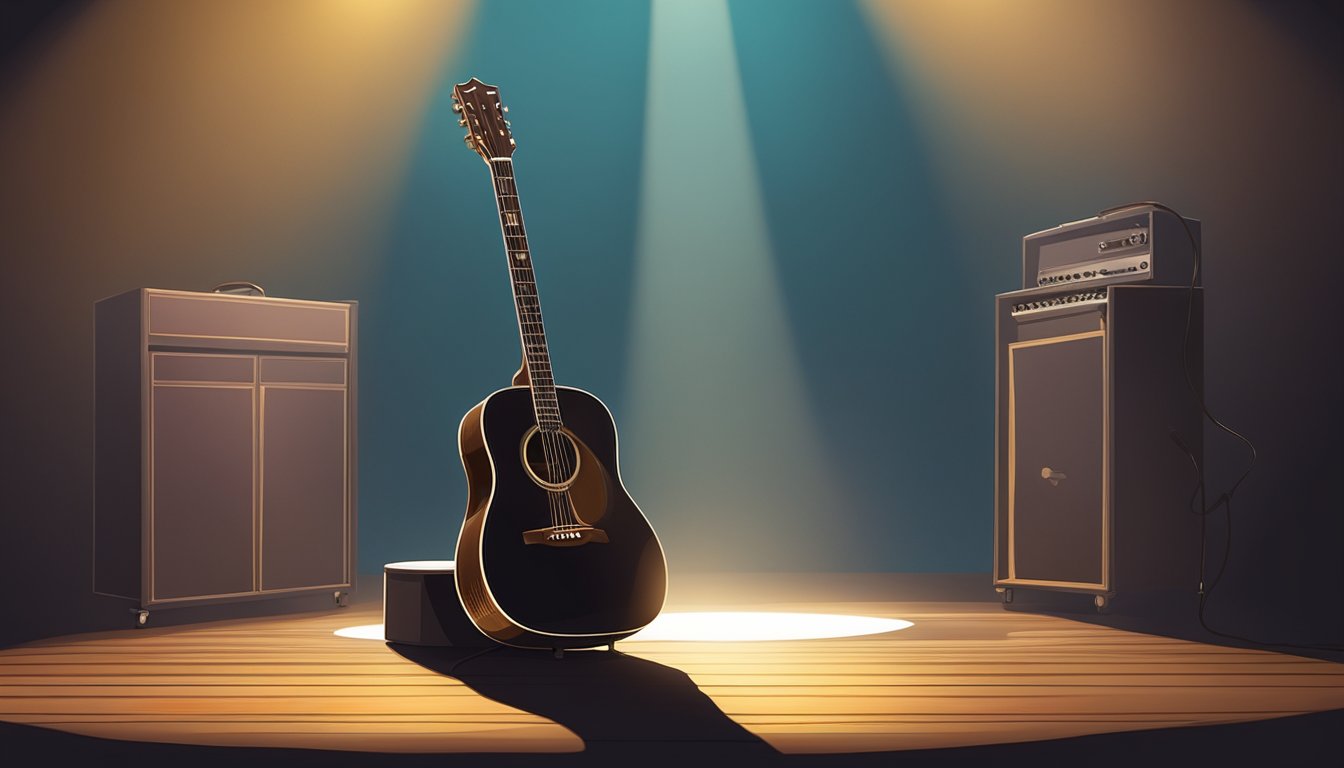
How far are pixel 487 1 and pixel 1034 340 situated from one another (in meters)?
2.47

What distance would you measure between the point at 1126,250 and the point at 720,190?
68.2 inches

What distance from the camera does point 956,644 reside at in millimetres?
3107

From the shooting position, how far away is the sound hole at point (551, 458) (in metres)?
2.79

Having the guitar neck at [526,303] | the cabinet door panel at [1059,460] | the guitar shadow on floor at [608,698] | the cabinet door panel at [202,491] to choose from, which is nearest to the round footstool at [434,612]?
the guitar shadow on floor at [608,698]

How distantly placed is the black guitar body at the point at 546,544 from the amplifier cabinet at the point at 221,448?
1111 mm

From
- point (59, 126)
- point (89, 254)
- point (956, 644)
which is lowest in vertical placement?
point (956, 644)

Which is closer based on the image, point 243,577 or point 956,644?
point 956,644

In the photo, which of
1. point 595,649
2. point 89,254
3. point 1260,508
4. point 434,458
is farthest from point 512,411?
point 1260,508

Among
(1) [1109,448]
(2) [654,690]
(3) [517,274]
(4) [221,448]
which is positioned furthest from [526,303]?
(1) [1109,448]

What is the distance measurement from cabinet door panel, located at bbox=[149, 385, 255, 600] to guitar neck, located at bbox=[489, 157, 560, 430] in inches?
45.8

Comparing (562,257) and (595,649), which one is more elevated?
(562,257)

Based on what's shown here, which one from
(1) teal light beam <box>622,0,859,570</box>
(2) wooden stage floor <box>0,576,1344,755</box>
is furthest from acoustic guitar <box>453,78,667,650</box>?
(1) teal light beam <box>622,0,859,570</box>

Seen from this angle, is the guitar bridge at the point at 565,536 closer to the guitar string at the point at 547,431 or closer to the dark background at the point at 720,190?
the guitar string at the point at 547,431

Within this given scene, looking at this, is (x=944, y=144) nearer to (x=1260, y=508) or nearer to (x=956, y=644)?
(x=1260, y=508)
